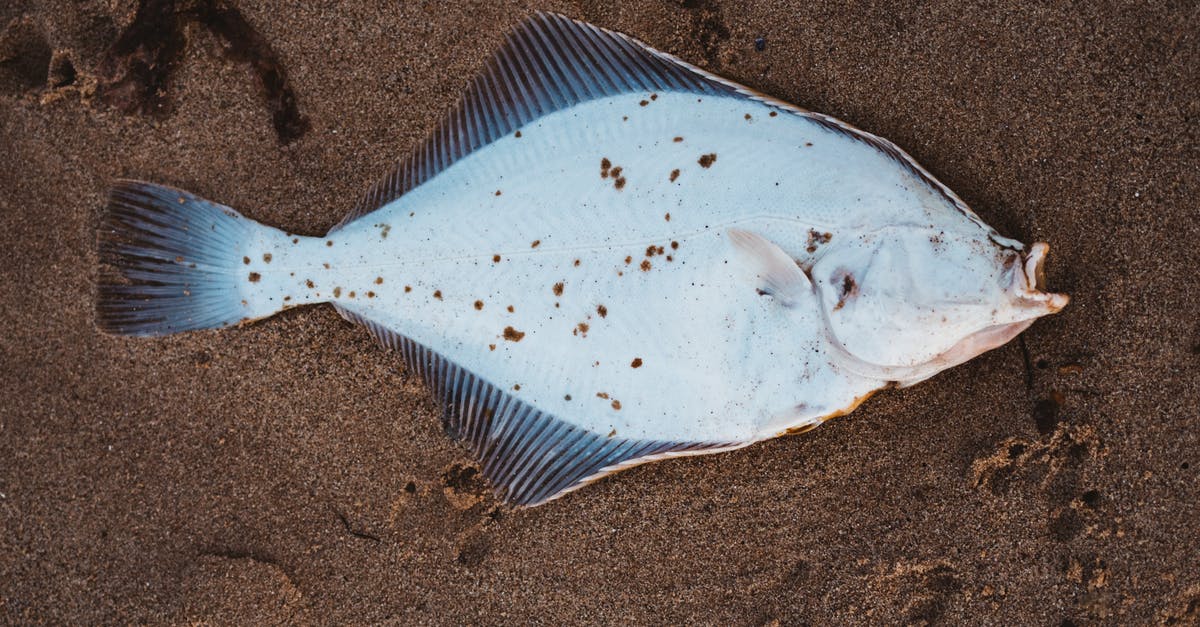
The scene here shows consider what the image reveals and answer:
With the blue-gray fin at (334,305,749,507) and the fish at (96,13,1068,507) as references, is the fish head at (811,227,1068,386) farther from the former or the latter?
the blue-gray fin at (334,305,749,507)

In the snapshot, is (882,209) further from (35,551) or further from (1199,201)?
(35,551)

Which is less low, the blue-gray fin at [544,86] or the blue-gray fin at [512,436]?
A: the blue-gray fin at [544,86]

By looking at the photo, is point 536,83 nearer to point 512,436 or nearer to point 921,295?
point 512,436

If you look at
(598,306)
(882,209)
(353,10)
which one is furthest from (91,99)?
(882,209)

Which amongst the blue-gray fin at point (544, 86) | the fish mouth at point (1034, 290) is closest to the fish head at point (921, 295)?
the fish mouth at point (1034, 290)

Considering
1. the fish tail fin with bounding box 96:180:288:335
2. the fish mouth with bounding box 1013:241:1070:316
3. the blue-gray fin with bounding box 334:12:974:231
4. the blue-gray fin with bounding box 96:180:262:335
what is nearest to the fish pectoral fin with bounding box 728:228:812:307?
the blue-gray fin with bounding box 334:12:974:231

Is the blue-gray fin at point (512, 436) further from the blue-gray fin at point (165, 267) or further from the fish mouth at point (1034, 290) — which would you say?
the fish mouth at point (1034, 290)
